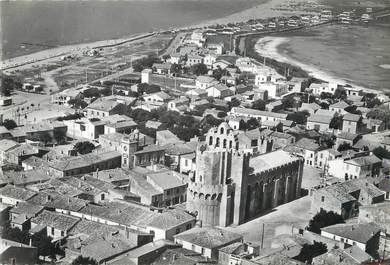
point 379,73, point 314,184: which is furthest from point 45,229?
point 379,73

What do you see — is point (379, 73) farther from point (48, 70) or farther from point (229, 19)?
point (229, 19)

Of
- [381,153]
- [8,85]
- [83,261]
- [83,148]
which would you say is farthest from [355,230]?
[8,85]

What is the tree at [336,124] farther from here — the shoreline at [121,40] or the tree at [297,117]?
the shoreline at [121,40]

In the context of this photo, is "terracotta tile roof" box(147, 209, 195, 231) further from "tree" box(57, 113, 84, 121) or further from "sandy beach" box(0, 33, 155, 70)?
"sandy beach" box(0, 33, 155, 70)

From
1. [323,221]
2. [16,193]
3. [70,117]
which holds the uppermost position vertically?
[323,221]

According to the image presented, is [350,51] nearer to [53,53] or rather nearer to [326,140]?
[53,53]

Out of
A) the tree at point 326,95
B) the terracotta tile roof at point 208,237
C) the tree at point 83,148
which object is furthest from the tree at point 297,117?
the terracotta tile roof at point 208,237

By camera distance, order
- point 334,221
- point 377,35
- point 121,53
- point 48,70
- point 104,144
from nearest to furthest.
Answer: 1. point 334,221
2. point 104,144
3. point 48,70
4. point 121,53
5. point 377,35

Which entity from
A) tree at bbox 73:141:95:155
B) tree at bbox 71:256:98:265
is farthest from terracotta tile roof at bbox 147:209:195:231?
tree at bbox 73:141:95:155
